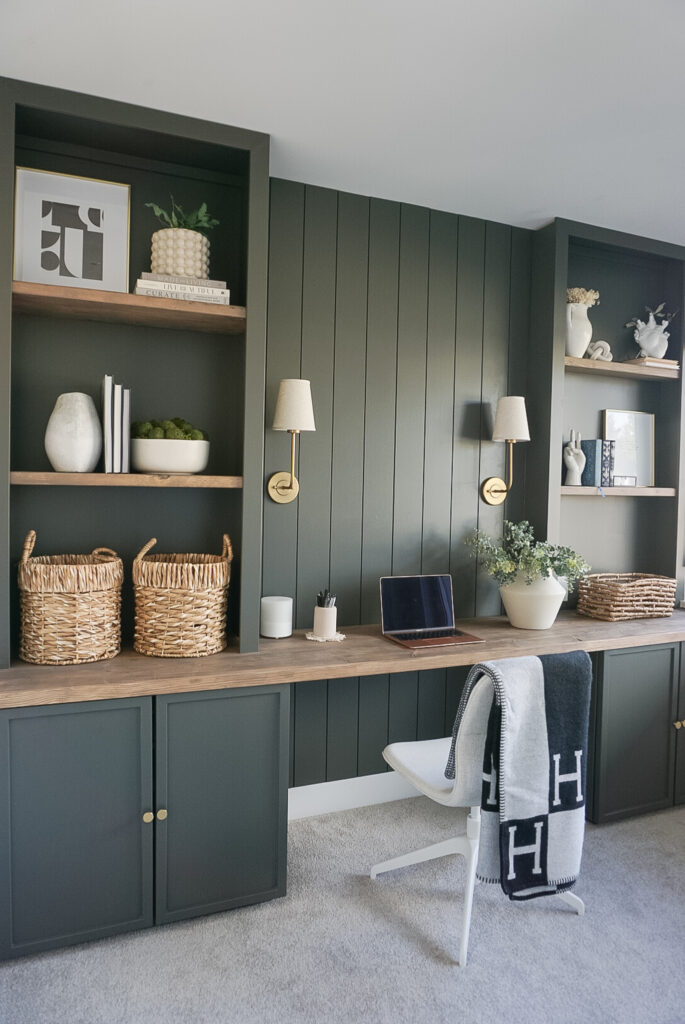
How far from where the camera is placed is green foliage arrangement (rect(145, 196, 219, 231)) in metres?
2.37

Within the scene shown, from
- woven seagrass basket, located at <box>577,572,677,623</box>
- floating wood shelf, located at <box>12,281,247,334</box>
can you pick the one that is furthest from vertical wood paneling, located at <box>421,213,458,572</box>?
floating wood shelf, located at <box>12,281,247,334</box>

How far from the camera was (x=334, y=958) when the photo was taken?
2078 mm

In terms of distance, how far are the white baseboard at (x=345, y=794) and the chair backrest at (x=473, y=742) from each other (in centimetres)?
86

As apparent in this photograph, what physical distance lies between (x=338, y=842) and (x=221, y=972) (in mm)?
794

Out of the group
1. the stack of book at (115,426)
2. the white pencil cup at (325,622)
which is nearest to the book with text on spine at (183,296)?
the stack of book at (115,426)

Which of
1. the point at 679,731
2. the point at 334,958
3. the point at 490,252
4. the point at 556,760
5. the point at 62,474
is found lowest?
the point at 334,958

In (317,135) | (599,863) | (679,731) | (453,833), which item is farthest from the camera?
(679,731)

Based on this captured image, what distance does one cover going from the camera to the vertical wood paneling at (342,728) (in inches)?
116

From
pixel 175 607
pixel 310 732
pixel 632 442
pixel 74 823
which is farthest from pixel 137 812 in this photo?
pixel 632 442

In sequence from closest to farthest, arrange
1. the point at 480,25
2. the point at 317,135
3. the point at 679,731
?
the point at 480,25, the point at 317,135, the point at 679,731

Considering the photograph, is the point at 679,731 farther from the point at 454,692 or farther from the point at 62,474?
the point at 62,474

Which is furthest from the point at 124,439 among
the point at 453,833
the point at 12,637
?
the point at 453,833

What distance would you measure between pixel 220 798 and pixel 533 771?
94 centimetres

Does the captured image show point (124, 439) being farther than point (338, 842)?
No
